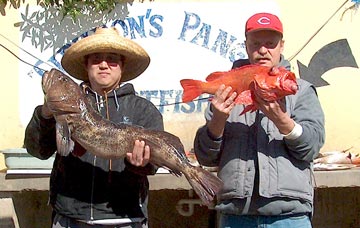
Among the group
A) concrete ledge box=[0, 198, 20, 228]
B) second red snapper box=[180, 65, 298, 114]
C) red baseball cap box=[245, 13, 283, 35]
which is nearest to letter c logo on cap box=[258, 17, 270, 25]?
red baseball cap box=[245, 13, 283, 35]

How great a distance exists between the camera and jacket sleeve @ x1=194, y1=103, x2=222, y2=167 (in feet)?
14.0

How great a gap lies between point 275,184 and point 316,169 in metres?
2.40

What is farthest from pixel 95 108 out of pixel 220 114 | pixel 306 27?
pixel 306 27

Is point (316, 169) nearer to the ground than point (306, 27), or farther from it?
nearer to the ground

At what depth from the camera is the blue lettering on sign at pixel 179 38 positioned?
6.99 metres

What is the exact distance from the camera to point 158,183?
251 inches

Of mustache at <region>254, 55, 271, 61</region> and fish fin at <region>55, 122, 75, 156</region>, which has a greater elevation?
mustache at <region>254, 55, 271, 61</region>

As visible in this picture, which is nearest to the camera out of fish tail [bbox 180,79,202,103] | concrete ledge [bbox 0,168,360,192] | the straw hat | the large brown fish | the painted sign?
the large brown fish

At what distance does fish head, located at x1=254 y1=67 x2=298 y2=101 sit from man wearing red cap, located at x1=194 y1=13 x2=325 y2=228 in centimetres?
6

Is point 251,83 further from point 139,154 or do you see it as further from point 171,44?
point 171,44

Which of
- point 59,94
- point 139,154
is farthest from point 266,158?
point 59,94

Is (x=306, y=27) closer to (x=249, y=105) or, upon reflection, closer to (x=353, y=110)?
(x=353, y=110)

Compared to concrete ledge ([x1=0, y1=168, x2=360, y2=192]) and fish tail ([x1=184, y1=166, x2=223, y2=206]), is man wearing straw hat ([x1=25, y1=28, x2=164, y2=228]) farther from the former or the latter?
concrete ledge ([x1=0, y1=168, x2=360, y2=192])

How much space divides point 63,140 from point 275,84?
1152mm
